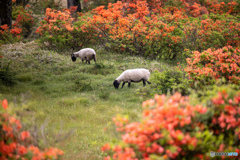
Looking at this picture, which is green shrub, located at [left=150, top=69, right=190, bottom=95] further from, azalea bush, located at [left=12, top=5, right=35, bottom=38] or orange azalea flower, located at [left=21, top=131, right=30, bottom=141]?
azalea bush, located at [left=12, top=5, right=35, bottom=38]

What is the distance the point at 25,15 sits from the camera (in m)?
21.8

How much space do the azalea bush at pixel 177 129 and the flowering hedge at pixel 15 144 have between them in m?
0.88

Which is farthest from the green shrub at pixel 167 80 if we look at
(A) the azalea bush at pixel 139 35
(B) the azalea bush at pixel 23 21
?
(B) the azalea bush at pixel 23 21

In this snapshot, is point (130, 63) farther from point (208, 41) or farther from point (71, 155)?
point (71, 155)

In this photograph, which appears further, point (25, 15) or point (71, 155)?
point (25, 15)

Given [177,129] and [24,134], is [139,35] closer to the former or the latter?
[177,129]

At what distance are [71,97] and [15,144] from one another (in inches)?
A: 234

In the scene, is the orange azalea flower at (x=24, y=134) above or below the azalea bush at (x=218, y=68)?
above

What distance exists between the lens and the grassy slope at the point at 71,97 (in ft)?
17.8

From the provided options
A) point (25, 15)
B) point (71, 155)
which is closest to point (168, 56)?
point (71, 155)

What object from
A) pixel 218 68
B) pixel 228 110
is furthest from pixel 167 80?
pixel 228 110

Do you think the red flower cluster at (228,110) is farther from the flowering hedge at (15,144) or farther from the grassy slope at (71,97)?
the flowering hedge at (15,144)

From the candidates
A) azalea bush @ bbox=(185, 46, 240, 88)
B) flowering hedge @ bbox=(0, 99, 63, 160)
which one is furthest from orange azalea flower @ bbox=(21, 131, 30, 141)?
azalea bush @ bbox=(185, 46, 240, 88)

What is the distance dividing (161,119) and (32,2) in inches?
1260
